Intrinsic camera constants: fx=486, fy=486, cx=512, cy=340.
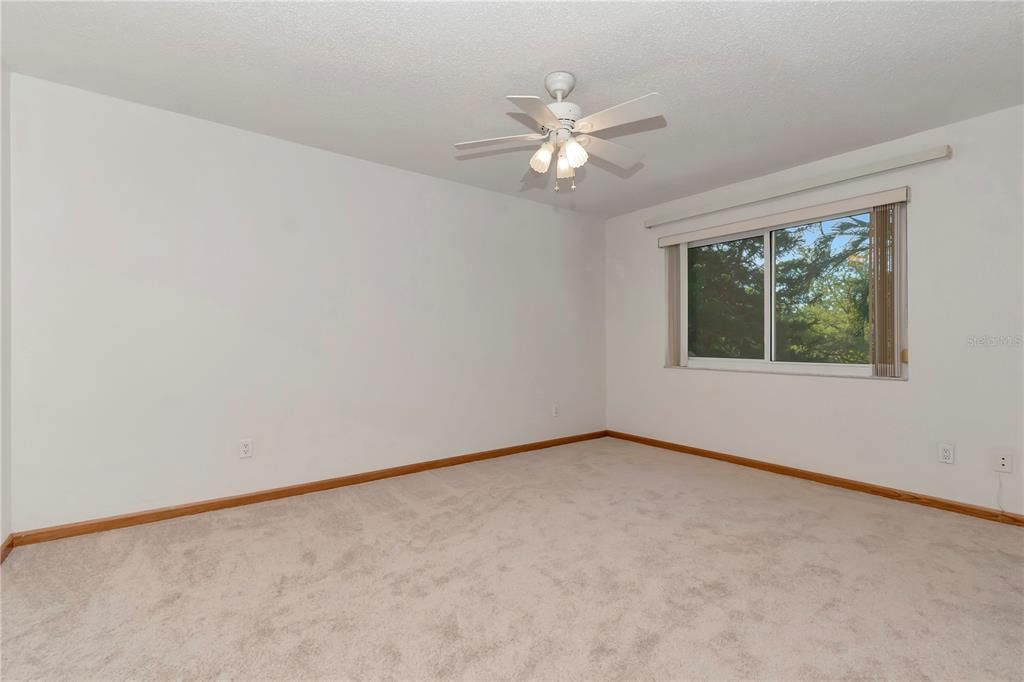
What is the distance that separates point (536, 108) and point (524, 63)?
42 cm

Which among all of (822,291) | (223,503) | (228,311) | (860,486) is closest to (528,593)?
(223,503)

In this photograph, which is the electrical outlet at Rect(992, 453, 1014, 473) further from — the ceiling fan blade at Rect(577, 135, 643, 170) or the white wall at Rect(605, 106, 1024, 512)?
the ceiling fan blade at Rect(577, 135, 643, 170)

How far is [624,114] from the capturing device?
7.18 ft

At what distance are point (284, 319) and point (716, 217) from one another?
3684 millimetres

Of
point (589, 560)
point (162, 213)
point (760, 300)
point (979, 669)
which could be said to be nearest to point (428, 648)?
point (589, 560)

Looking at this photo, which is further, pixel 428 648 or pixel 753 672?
pixel 428 648

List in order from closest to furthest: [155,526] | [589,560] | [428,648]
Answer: [428,648] < [589,560] < [155,526]

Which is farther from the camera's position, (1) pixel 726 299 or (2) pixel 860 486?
(1) pixel 726 299

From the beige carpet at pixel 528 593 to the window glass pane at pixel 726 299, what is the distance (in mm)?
1608

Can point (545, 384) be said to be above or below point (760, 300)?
below

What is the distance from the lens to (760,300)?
4.23m

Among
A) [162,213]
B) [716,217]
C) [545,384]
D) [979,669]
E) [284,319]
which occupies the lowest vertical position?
[979,669]

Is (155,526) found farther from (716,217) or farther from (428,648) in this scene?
(716,217)

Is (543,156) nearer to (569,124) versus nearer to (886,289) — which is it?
(569,124)
